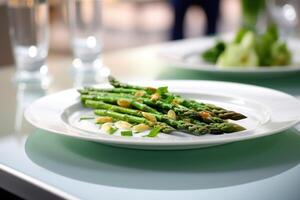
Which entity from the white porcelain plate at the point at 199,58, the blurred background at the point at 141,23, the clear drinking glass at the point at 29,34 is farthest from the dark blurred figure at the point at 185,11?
the clear drinking glass at the point at 29,34

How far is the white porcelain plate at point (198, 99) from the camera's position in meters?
0.73

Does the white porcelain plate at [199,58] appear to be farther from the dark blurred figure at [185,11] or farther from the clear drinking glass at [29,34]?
the dark blurred figure at [185,11]

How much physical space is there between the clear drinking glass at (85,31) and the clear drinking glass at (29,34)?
0.09 metres

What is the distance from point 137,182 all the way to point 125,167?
5 centimetres

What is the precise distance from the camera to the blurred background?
4367 millimetres

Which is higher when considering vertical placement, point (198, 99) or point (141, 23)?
point (198, 99)

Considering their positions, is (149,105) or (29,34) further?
(29,34)

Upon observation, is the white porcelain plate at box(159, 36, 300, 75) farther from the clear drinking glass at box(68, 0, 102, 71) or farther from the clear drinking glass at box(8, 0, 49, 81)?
the clear drinking glass at box(8, 0, 49, 81)

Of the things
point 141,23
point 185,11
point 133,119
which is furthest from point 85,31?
point 141,23

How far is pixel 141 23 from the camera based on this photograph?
19.1 feet

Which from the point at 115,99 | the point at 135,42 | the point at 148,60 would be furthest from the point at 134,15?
the point at 115,99

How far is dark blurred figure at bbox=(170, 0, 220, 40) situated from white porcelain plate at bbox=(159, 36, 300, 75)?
5.98ft

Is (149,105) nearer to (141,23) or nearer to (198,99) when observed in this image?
(198,99)

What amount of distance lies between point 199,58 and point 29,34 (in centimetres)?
39
